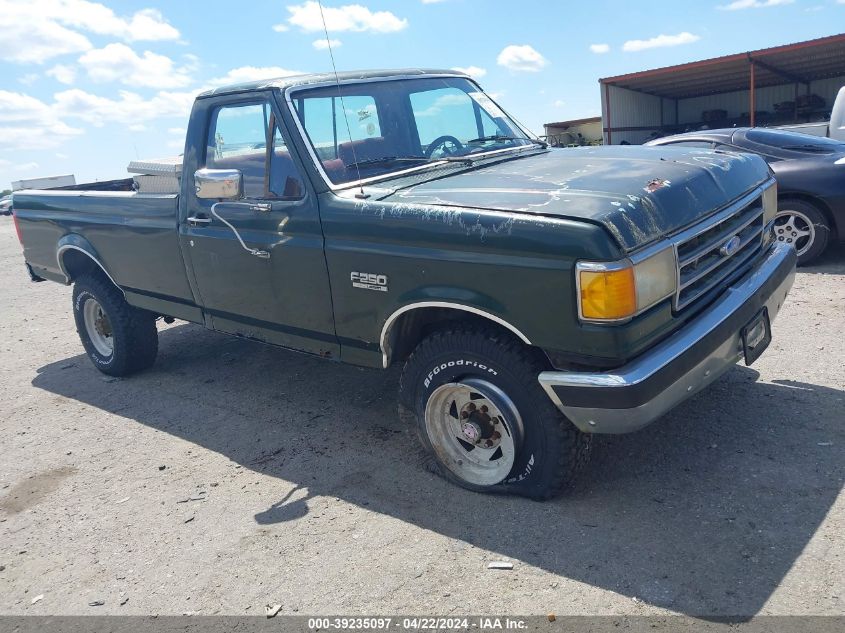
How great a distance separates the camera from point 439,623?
8.82ft

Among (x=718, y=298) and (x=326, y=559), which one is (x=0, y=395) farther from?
(x=718, y=298)

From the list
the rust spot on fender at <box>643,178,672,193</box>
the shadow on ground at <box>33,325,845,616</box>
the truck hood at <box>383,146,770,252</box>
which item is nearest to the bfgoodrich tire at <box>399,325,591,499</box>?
the shadow on ground at <box>33,325,845,616</box>

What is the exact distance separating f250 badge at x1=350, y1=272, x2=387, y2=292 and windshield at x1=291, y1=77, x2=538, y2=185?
0.56 meters

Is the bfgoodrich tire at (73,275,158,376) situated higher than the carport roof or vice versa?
the carport roof

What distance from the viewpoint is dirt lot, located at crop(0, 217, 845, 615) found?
282 cm

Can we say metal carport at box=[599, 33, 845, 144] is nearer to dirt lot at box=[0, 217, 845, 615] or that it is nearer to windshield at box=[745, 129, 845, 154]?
windshield at box=[745, 129, 845, 154]

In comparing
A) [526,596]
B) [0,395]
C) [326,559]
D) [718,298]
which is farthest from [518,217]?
[0,395]

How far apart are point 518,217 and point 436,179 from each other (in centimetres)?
93

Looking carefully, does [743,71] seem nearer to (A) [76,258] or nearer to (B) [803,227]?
(B) [803,227]

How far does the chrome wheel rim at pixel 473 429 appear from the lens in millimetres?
3283

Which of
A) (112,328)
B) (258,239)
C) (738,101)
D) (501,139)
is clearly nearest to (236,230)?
(258,239)

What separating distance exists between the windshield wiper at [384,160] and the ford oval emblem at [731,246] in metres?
1.68

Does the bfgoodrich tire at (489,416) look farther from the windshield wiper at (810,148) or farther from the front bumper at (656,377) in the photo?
the windshield wiper at (810,148)

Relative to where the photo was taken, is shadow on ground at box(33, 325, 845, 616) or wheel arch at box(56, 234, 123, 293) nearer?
shadow on ground at box(33, 325, 845, 616)
